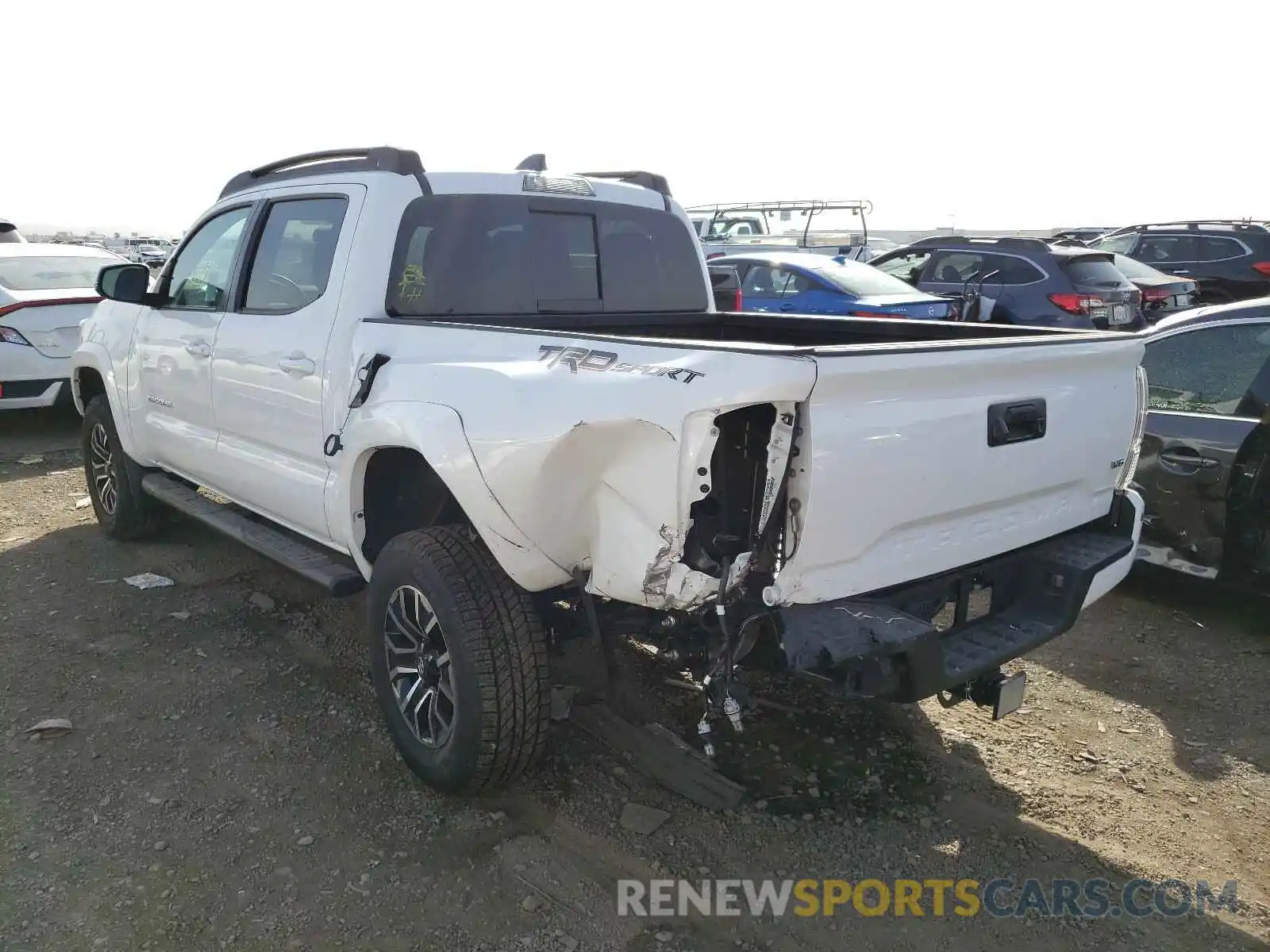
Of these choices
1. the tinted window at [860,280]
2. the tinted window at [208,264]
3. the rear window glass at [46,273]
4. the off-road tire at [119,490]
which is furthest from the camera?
the tinted window at [860,280]

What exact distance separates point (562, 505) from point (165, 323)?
126 inches

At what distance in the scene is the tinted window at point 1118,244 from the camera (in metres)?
14.2

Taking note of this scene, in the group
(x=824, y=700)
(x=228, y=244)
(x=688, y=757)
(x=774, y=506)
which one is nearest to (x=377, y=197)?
(x=228, y=244)

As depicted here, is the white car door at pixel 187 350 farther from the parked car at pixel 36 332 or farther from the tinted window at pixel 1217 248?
the tinted window at pixel 1217 248

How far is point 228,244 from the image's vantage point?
455cm

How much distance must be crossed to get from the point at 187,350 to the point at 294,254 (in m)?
0.96

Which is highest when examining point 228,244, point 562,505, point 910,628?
point 228,244

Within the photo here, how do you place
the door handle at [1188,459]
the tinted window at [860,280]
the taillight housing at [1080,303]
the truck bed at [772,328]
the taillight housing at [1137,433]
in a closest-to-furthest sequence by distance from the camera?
the taillight housing at [1137,433] < the truck bed at [772,328] < the door handle at [1188,459] < the tinted window at [860,280] < the taillight housing at [1080,303]

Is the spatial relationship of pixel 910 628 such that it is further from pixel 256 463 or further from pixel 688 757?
pixel 256 463

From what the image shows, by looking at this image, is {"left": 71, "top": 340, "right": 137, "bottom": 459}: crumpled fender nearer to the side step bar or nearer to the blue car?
the side step bar

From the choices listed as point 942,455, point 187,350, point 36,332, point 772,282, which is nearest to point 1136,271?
point 772,282

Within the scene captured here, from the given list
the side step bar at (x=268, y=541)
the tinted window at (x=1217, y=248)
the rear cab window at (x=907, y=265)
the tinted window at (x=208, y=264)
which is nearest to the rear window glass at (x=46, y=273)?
the tinted window at (x=208, y=264)

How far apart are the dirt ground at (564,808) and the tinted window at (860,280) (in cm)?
539

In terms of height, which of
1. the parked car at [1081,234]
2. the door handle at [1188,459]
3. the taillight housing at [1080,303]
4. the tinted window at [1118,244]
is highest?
the tinted window at [1118,244]
